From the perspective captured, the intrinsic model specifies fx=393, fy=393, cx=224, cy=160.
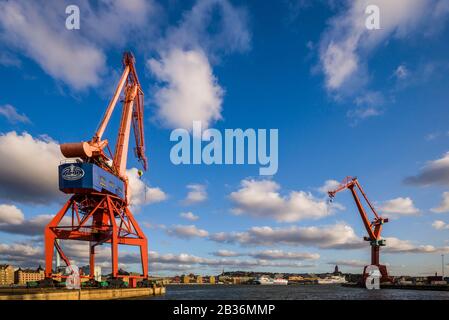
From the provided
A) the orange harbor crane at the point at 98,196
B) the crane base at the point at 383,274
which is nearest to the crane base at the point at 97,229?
the orange harbor crane at the point at 98,196

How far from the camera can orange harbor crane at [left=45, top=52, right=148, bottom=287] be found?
186 ft

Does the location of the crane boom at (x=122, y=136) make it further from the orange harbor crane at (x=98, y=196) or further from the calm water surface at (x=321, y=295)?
the calm water surface at (x=321, y=295)

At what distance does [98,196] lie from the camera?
62.1m

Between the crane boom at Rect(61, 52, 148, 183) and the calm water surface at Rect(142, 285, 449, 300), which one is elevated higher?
the crane boom at Rect(61, 52, 148, 183)

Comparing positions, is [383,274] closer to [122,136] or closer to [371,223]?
[371,223]

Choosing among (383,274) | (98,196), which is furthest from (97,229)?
(383,274)

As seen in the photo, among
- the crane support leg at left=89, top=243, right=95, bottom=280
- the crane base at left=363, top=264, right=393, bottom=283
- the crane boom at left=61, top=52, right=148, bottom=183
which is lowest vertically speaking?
the crane base at left=363, top=264, right=393, bottom=283

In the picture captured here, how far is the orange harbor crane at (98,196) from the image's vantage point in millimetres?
56719

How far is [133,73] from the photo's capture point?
79312 mm

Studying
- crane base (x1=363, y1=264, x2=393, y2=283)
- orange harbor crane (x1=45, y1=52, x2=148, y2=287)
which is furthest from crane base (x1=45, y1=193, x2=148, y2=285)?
crane base (x1=363, y1=264, x2=393, y2=283)

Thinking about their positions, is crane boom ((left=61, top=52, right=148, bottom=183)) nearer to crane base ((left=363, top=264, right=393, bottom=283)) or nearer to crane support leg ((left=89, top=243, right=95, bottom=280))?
crane support leg ((left=89, top=243, right=95, bottom=280))
